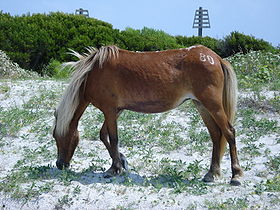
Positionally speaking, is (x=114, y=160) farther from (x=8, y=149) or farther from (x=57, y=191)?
(x=8, y=149)

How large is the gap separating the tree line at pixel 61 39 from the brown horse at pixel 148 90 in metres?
7.71

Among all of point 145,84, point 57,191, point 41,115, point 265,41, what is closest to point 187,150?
point 145,84

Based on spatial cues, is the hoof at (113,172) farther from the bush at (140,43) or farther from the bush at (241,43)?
the bush at (241,43)

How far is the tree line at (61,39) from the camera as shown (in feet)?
41.0

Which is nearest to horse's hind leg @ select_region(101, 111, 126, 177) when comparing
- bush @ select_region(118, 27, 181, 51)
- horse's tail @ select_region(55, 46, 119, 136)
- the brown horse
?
the brown horse

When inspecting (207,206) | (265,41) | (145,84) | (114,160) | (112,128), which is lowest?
(207,206)

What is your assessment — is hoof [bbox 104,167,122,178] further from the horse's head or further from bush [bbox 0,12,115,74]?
bush [bbox 0,12,115,74]

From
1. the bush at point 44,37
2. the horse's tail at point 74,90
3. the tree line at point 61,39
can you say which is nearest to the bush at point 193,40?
the tree line at point 61,39

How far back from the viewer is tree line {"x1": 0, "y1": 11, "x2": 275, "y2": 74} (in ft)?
41.0

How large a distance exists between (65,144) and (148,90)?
120cm

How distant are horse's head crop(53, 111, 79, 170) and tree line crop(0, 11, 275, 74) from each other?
302 inches

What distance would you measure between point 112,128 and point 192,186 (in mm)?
1138

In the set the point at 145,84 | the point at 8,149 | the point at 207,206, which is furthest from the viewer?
the point at 8,149

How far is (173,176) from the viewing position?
5160 mm
